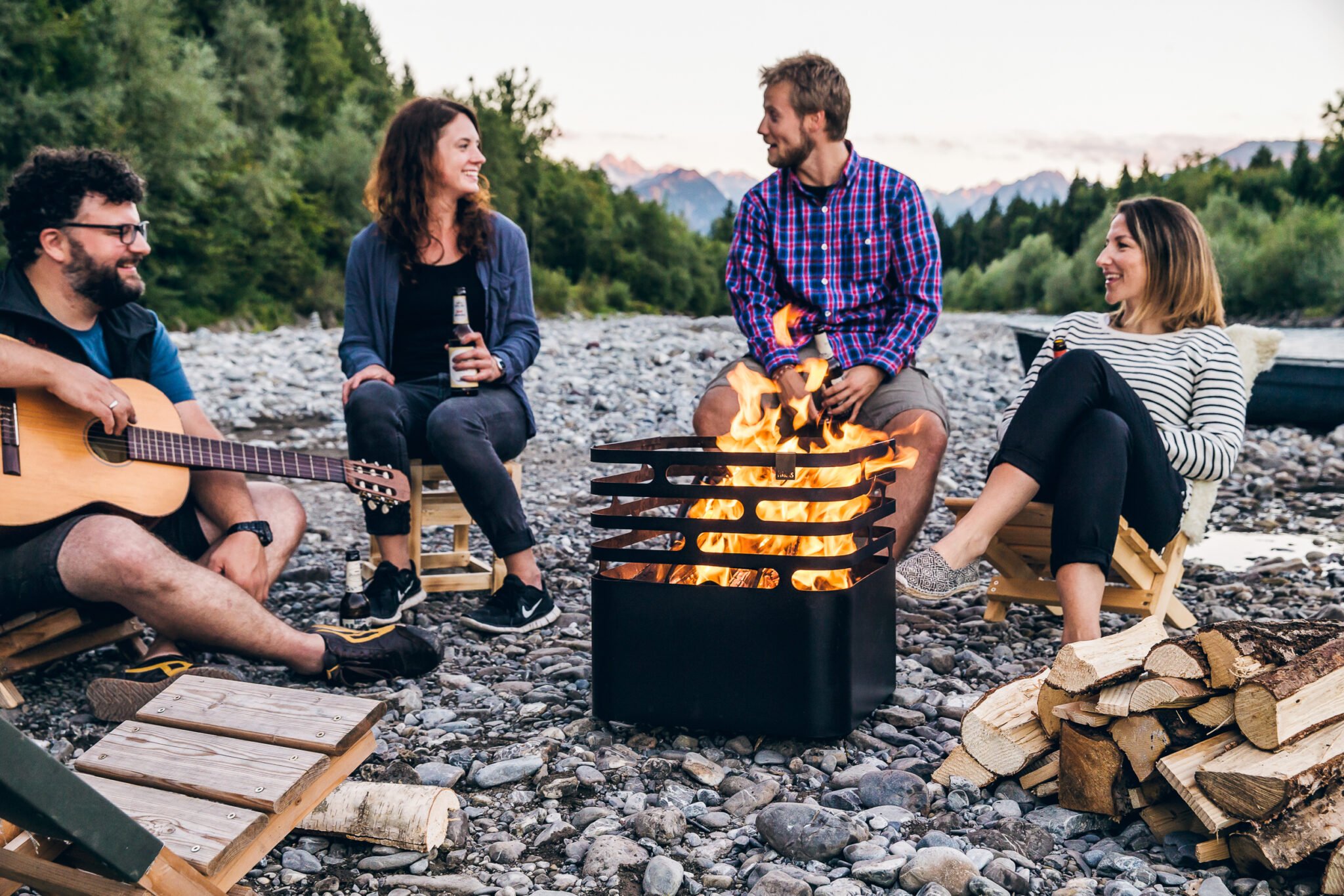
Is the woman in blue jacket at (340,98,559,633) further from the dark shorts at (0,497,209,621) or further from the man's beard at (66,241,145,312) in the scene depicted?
the dark shorts at (0,497,209,621)

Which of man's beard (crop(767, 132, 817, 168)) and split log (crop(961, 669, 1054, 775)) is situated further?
man's beard (crop(767, 132, 817, 168))

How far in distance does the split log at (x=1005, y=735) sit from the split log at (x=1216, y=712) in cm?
42

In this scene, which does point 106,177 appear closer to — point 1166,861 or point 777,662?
point 777,662

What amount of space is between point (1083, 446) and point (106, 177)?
3.53 metres

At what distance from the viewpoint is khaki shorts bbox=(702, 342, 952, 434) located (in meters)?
4.30

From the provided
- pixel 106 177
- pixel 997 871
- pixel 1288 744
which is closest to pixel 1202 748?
pixel 1288 744

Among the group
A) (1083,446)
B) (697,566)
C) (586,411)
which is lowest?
(586,411)

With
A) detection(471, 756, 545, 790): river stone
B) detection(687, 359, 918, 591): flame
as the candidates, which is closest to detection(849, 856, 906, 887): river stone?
detection(687, 359, 918, 591): flame

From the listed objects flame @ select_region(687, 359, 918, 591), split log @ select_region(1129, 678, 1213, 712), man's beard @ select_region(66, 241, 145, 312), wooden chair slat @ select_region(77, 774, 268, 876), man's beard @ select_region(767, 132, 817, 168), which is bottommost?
wooden chair slat @ select_region(77, 774, 268, 876)

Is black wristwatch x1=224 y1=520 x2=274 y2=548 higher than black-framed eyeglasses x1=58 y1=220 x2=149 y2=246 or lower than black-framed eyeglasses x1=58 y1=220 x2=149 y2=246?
lower

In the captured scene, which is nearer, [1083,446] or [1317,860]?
[1317,860]

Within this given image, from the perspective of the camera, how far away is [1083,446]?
3.64 metres

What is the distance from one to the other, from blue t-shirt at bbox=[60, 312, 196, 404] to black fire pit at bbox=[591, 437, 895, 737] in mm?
1784

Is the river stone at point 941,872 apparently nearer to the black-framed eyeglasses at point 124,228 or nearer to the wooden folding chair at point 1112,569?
the wooden folding chair at point 1112,569
